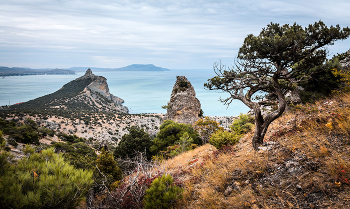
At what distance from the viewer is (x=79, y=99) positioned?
81938 mm

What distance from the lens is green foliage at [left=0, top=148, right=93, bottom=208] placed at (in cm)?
363

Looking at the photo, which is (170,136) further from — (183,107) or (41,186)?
(41,186)

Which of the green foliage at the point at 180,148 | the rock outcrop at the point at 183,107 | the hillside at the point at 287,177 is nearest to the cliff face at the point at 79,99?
the rock outcrop at the point at 183,107

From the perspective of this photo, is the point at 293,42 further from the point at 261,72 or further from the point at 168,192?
the point at 168,192

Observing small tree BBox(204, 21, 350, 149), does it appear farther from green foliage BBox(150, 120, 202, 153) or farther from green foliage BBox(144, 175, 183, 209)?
green foliage BBox(150, 120, 202, 153)

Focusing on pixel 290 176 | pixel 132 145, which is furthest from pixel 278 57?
pixel 132 145

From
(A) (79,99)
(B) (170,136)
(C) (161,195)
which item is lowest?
(B) (170,136)

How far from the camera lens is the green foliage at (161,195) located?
4918 mm

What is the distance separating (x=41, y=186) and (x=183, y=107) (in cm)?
2810

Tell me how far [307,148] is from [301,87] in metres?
11.7

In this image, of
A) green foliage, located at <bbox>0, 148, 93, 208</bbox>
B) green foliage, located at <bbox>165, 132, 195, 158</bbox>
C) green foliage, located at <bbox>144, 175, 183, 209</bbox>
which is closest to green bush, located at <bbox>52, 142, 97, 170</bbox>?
green foliage, located at <bbox>0, 148, 93, 208</bbox>

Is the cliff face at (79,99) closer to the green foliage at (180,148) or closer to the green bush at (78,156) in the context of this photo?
the green bush at (78,156)

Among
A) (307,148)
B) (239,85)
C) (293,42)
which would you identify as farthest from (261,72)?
(307,148)

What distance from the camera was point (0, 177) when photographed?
388cm
